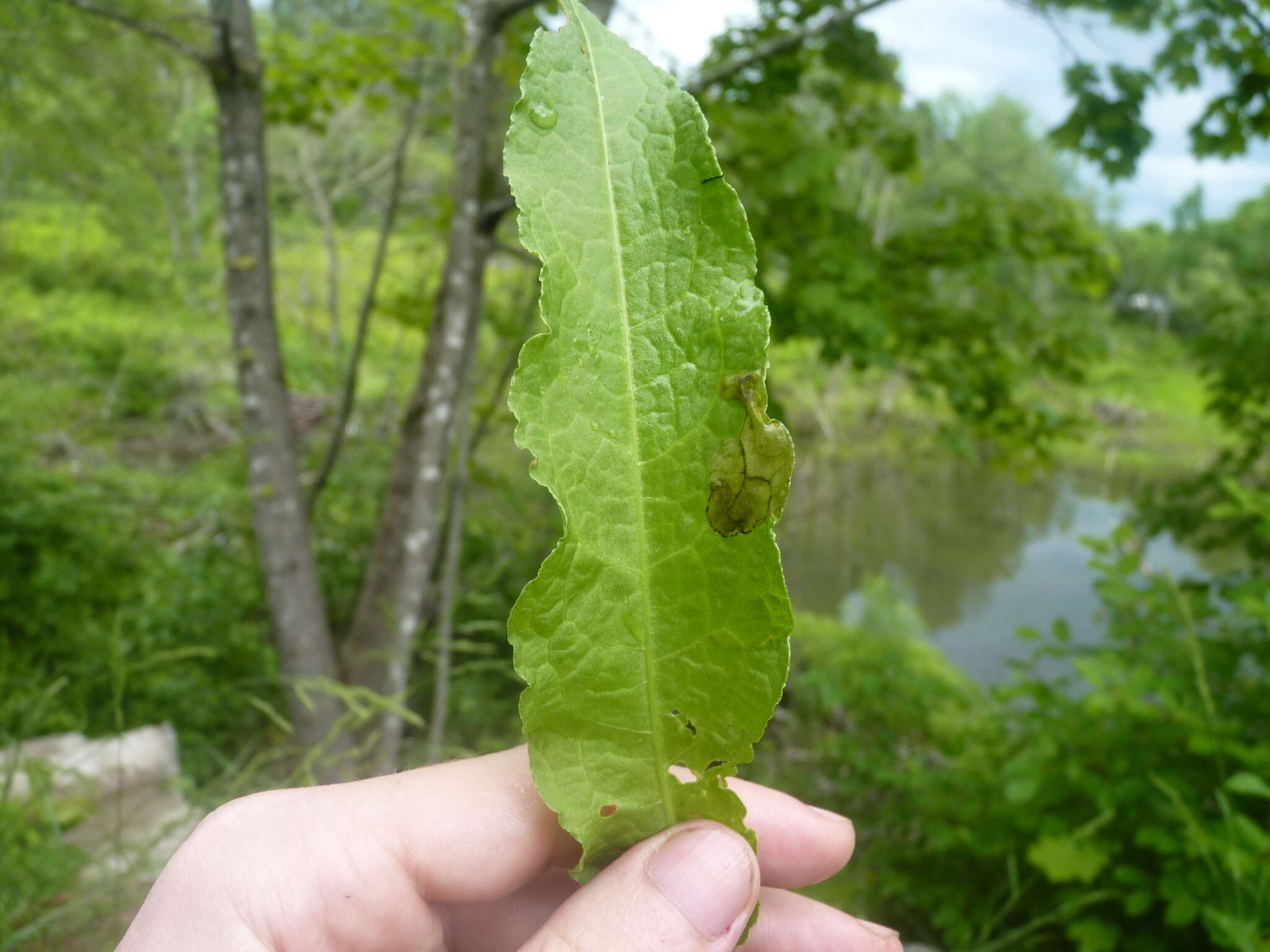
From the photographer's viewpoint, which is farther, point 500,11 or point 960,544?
point 960,544

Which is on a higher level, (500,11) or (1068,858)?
(500,11)

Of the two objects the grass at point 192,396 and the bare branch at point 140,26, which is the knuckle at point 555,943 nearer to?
the grass at point 192,396

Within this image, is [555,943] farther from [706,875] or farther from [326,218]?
[326,218]

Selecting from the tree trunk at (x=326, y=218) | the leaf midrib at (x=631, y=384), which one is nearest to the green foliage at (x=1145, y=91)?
the leaf midrib at (x=631, y=384)

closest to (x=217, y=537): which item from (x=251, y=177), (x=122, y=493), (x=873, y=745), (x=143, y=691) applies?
(x=122, y=493)

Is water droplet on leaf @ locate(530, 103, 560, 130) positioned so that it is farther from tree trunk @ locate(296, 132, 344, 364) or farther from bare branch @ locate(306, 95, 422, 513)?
tree trunk @ locate(296, 132, 344, 364)

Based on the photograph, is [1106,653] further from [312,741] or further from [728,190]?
[312,741]

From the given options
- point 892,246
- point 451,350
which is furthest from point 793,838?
point 892,246
